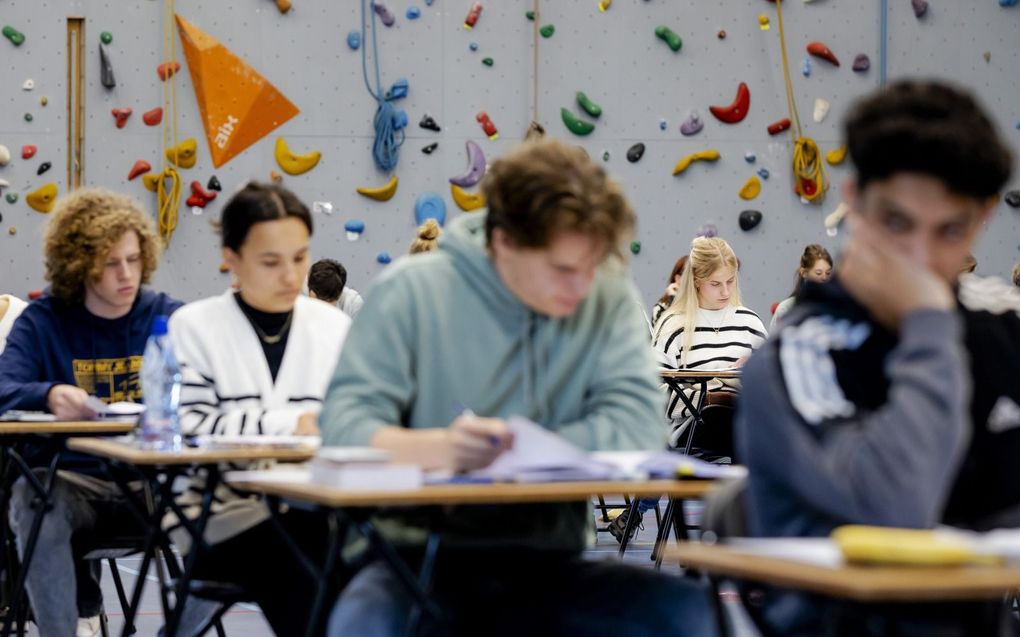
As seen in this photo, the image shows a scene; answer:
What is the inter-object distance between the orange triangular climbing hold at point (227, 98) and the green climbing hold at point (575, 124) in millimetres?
1756

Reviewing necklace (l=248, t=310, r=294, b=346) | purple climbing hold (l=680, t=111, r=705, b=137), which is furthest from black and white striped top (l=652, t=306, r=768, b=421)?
necklace (l=248, t=310, r=294, b=346)

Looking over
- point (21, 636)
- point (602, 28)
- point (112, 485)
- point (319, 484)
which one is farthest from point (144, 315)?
point (602, 28)

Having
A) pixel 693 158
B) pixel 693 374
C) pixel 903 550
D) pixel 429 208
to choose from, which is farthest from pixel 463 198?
pixel 903 550

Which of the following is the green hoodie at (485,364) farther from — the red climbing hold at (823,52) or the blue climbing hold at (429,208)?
the red climbing hold at (823,52)

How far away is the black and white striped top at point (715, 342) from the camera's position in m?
6.59

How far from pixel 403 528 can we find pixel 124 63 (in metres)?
7.51

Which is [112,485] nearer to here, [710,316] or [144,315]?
[144,315]

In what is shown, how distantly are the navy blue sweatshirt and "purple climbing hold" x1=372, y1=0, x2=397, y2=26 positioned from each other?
5.49m

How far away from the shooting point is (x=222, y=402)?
132 inches

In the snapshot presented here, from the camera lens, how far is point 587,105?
378 inches

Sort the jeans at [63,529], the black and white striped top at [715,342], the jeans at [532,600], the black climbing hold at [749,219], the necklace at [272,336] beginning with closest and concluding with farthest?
the jeans at [532,600] < the necklace at [272,336] < the jeans at [63,529] < the black and white striped top at [715,342] < the black climbing hold at [749,219]

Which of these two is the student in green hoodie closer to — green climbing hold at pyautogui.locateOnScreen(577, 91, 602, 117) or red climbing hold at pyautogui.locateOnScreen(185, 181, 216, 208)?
red climbing hold at pyautogui.locateOnScreen(185, 181, 216, 208)

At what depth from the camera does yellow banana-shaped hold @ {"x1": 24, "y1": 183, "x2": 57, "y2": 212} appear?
910 cm

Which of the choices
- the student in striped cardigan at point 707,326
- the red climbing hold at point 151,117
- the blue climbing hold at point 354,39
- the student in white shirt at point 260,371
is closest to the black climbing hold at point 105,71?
the red climbing hold at point 151,117
